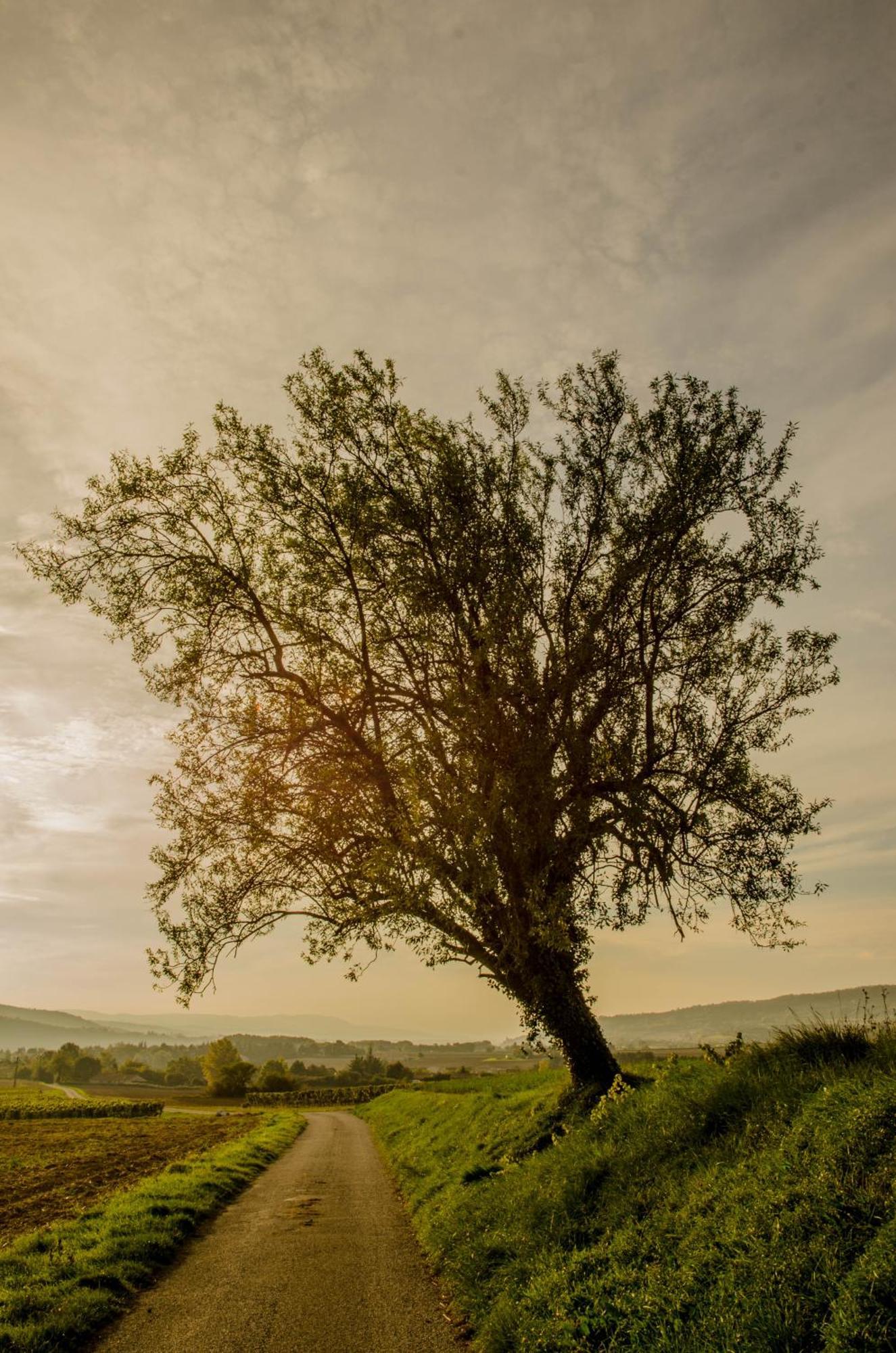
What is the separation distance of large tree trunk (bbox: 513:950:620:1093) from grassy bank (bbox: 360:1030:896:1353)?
2635 mm

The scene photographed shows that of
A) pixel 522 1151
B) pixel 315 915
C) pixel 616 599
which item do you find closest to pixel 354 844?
pixel 315 915

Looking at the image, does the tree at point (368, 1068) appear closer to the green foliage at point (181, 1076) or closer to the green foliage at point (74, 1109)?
the green foliage at point (181, 1076)

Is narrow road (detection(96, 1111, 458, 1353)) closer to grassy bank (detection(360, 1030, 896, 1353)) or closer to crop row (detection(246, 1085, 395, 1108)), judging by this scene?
grassy bank (detection(360, 1030, 896, 1353))

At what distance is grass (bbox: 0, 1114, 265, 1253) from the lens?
55.4 feet

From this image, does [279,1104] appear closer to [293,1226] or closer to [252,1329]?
[293,1226]

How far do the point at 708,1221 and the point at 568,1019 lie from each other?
8314 mm

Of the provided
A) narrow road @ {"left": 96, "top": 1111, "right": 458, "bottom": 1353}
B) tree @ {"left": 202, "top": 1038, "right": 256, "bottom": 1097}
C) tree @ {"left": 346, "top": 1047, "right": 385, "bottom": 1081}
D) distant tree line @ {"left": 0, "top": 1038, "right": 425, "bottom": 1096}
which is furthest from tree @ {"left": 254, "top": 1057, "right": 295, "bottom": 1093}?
narrow road @ {"left": 96, "top": 1111, "right": 458, "bottom": 1353}

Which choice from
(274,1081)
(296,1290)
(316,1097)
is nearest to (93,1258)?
(296,1290)

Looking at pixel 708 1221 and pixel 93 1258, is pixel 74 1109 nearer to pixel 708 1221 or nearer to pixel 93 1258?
pixel 93 1258

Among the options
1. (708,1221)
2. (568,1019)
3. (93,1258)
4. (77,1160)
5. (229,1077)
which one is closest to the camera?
(708,1221)

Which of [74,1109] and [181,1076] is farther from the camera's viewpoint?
[181,1076]

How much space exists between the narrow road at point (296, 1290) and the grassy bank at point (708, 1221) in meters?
0.72

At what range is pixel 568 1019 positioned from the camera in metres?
14.8

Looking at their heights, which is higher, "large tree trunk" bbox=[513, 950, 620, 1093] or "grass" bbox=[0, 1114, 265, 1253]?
"large tree trunk" bbox=[513, 950, 620, 1093]
